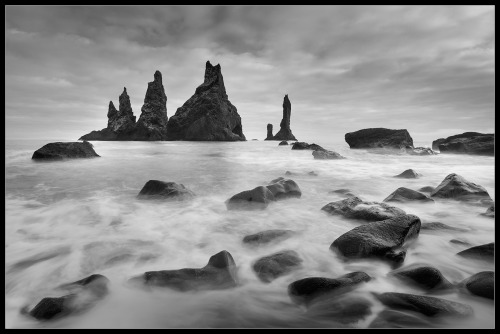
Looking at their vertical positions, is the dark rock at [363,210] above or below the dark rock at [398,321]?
above

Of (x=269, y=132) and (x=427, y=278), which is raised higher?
(x=269, y=132)

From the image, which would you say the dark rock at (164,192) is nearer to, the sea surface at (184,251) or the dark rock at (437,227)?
the sea surface at (184,251)

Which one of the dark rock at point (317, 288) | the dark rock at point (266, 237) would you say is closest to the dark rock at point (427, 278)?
the dark rock at point (317, 288)

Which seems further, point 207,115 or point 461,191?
point 207,115

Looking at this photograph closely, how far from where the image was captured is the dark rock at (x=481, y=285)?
1983 mm

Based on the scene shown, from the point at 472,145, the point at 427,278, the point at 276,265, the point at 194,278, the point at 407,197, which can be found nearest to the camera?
the point at 427,278

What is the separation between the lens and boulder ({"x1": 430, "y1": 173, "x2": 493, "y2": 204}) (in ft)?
16.0

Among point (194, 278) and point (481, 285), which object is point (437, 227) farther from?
point (194, 278)

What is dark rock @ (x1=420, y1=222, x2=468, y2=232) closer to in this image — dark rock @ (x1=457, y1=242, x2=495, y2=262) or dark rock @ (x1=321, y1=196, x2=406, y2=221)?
dark rock @ (x1=321, y1=196, x2=406, y2=221)

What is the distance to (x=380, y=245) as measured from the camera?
265 centimetres

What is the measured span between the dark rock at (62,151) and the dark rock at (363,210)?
11980mm

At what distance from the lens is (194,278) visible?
2279 mm

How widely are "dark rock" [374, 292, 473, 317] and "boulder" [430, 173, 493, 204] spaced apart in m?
3.74

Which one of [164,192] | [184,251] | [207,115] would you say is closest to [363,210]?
[184,251]
